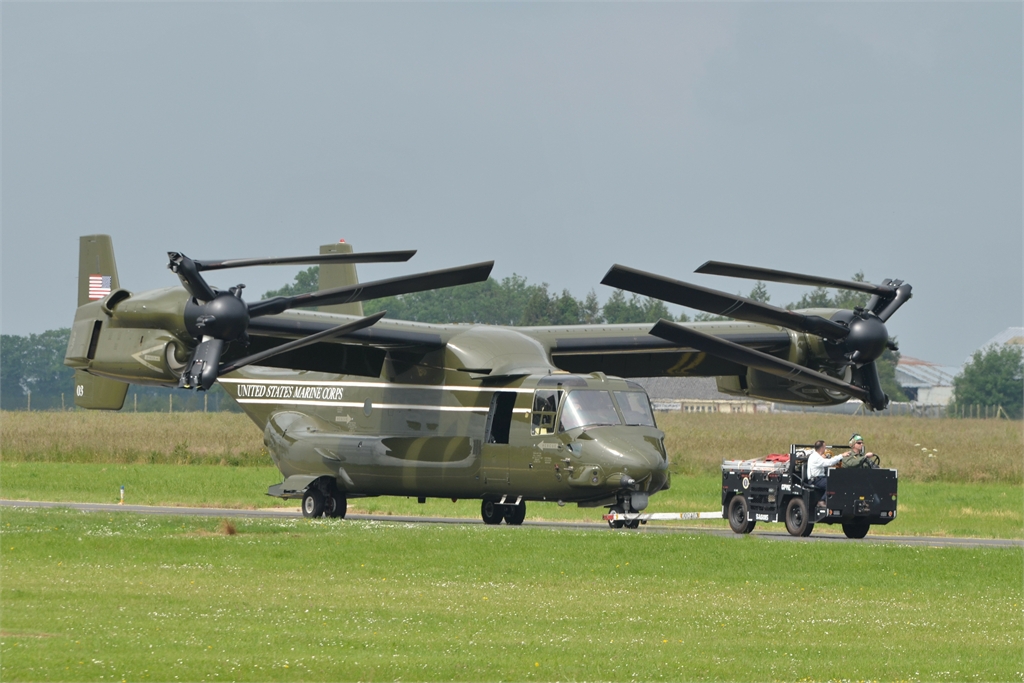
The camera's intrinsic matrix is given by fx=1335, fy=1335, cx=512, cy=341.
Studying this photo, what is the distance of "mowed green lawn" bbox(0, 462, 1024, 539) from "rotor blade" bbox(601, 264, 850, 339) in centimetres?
566

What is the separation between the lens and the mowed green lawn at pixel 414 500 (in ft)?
109

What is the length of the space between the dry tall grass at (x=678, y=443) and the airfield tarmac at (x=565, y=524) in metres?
16.7

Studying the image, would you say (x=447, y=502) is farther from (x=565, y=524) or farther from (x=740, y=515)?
(x=740, y=515)

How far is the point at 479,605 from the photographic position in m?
16.7

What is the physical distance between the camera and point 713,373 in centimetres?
3158

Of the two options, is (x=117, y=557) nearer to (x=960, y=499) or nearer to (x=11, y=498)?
(x=11, y=498)

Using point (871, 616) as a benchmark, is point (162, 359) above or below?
above

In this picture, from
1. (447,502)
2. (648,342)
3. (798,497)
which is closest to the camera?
(798,497)

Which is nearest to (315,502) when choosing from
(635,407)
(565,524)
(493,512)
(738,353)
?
(493,512)

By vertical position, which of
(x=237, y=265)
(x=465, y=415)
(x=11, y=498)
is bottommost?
(x=11, y=498)

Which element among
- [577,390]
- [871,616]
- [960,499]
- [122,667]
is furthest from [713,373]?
[122,667]

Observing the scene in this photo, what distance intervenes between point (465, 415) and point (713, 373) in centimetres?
745

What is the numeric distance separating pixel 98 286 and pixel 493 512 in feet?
34.5

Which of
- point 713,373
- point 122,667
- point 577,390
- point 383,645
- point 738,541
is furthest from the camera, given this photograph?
point 713,373
